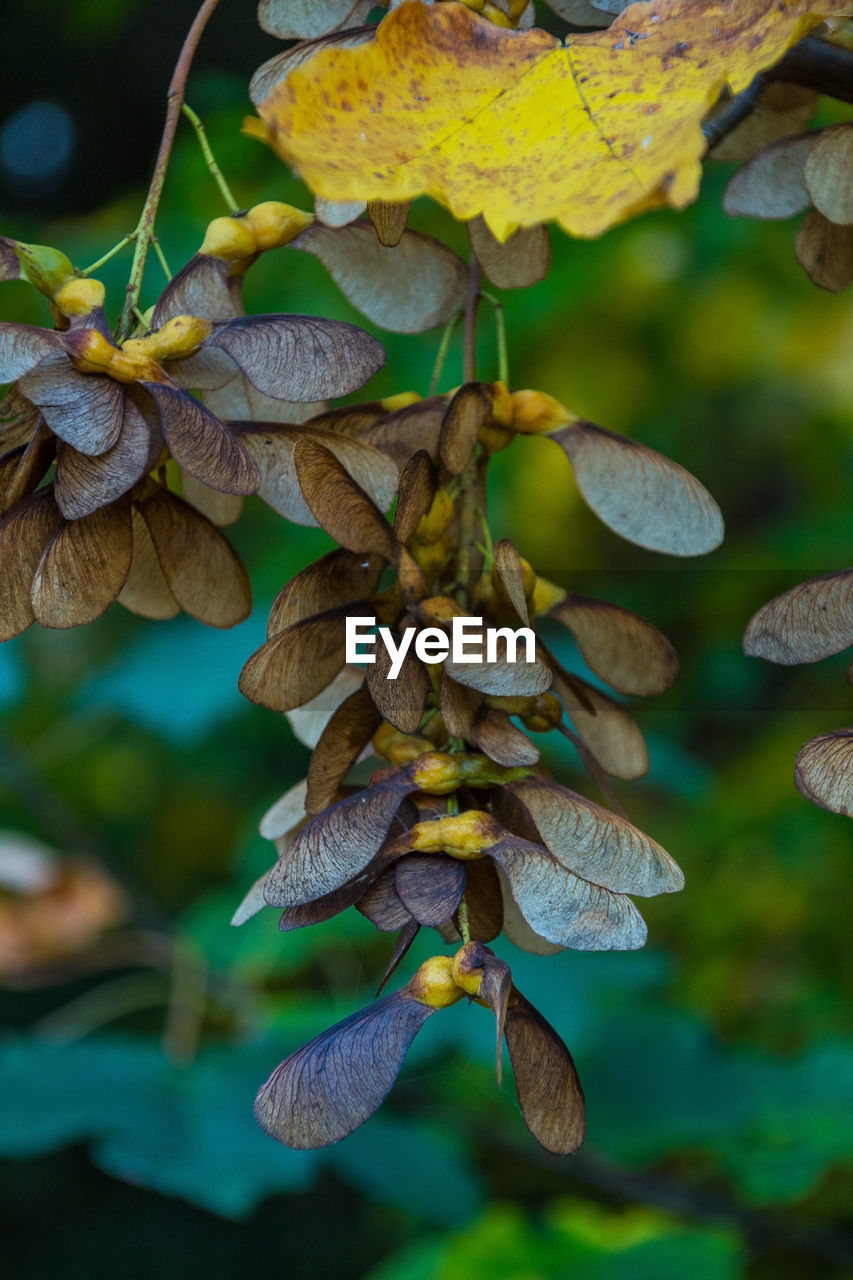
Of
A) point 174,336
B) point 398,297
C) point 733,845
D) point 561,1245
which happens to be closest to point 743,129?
point 398,297

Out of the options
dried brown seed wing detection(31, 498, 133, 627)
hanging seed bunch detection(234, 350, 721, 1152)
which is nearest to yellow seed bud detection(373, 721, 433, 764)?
hanging seed bunch detection(234, 350, 721, 1152)

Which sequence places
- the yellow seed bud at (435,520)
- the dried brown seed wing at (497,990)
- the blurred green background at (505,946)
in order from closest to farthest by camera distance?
the dried brown seed wing at (497,990) → the yellow seed bud at (435,520) → the blurred green background at (505,946)

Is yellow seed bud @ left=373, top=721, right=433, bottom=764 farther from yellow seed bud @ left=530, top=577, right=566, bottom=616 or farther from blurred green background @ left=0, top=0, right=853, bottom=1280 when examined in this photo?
blurred green background @ left=0, top=0, right=853, bottom=1280

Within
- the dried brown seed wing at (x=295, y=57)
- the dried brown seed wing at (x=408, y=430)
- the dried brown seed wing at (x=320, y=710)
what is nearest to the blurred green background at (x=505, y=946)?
the dried brown seed wing at (x=320, y=710)

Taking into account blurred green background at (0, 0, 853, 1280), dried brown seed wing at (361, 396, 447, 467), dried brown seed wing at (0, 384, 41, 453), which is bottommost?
blurred green background at (0, 0, 853, 1280)

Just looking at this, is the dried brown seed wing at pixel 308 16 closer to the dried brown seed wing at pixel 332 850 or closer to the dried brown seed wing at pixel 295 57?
the dried brown seed wing at pixel 295 57

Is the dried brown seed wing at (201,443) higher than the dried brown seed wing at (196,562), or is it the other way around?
the dried brown seed wing at (201,443)

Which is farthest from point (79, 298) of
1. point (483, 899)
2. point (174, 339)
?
point (483, 899)
